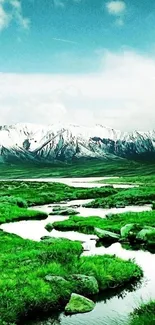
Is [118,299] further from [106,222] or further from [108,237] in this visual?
[106,222]

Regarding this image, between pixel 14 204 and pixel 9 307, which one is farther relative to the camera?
pixel 14 204

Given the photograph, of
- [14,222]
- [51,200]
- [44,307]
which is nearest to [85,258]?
[44,307]

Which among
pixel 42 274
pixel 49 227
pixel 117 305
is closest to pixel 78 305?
pixel 117 305

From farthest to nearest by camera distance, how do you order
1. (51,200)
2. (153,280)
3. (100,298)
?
(51,200) → (153,280) → (100,298)

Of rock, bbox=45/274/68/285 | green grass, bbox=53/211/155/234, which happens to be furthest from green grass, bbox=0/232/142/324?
green grass, bbox=53/211/155/234

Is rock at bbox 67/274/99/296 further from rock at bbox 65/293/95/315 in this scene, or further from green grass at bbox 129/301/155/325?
green grass at bbox 129/301/155/325

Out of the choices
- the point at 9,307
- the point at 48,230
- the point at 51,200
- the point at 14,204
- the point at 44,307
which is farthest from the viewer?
the point at 51,200

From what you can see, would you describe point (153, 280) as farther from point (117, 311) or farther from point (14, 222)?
point (14, 222)
